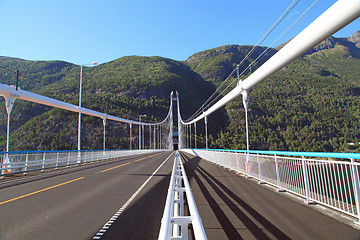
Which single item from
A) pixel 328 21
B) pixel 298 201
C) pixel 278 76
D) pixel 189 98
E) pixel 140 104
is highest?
pixel 278 76

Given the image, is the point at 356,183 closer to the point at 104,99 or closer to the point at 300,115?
the point at 104,99

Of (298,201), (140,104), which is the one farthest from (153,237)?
(140,104)

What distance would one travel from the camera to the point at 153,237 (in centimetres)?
374

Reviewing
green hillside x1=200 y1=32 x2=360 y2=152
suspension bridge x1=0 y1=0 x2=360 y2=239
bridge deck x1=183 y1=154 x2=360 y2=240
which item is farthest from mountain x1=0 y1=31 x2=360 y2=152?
bridge deck x1=183 y1=154 x2=360 y2=240

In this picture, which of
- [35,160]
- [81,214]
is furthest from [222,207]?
[35,160]

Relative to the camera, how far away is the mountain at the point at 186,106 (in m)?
82.1

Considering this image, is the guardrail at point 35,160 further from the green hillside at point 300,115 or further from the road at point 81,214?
the green hillside at point 300,115

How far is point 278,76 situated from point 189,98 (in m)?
62.2

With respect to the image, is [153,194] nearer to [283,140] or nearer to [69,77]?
[283,140]

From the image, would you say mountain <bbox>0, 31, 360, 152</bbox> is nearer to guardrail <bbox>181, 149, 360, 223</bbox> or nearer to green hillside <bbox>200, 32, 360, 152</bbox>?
green hillside <bbox>200, 32, 360, 152</bbox>

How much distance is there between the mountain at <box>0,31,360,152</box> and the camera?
269ft

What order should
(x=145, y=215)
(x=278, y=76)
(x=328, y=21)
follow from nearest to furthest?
(x=145, y=215), (x=328, y=21), (x=278, y=76)

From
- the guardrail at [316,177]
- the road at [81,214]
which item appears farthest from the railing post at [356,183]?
the road at [81,214]

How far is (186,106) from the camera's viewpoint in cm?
14612
